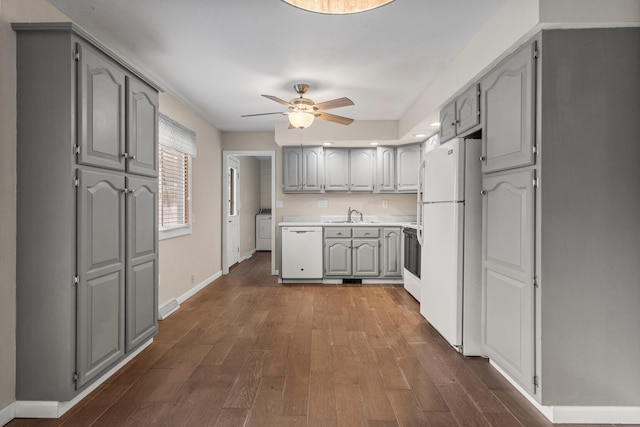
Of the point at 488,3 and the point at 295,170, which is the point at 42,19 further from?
the point at 295,170

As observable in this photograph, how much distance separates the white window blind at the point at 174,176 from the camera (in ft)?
13.0

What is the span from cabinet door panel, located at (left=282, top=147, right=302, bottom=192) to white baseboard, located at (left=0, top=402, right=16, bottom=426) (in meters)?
4.26

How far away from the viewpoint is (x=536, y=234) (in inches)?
78.6

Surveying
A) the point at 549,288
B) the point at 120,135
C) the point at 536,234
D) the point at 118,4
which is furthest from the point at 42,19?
the point at 549,288

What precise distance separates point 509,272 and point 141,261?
2.54 metres

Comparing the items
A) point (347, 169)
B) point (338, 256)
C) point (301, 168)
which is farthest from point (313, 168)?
point (338, 256)

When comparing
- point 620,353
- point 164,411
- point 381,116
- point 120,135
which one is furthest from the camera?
point 381,116

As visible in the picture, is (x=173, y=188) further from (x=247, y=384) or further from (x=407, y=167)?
(x=407, y=167)

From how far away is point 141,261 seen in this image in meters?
2.73

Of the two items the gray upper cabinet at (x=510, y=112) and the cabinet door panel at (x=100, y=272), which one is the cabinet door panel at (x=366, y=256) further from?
the cabinet door panel at (x=100, y=272)

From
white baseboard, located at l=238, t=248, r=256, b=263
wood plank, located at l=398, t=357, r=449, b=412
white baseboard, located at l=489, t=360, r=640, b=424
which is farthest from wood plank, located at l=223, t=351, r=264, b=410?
white baseboard, located at l=238, t=248, r=256, b=263

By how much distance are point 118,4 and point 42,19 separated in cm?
44

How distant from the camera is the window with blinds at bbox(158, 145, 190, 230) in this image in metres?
4.00

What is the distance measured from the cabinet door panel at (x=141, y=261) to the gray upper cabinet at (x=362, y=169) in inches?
134
